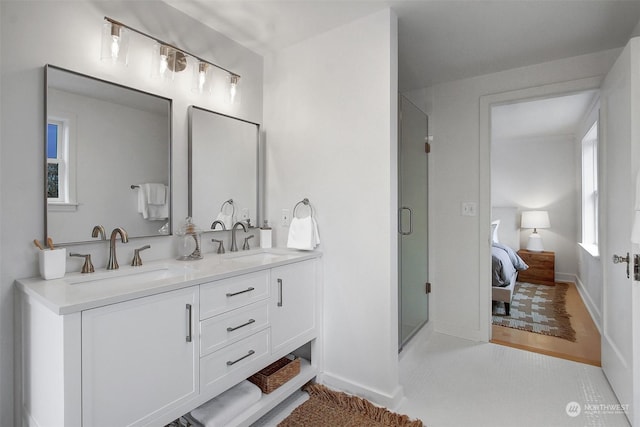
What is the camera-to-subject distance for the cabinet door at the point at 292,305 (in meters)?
1.85

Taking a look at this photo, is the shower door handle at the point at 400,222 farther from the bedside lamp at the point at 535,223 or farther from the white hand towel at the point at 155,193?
the bedside lamp at the point at 535,223

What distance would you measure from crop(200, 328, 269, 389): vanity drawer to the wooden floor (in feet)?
7.00

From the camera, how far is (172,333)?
1350 millimetres

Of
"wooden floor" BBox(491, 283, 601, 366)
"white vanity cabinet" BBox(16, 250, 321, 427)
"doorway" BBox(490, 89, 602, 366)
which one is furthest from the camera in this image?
"doorway" BBox(490, 89, 602, 366)

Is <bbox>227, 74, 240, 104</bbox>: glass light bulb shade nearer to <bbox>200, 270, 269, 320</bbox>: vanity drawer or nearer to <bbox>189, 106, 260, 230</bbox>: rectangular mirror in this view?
<bbox>189, 106, 260, 230</bbox>: rectangular mirror

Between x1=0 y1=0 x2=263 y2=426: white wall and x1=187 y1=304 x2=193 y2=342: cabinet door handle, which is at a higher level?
x1=0 y1=0 x2=263 y2=426: white wall

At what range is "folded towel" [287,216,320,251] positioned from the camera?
2.15m

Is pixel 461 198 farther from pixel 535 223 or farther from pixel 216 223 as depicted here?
pixel 535 223

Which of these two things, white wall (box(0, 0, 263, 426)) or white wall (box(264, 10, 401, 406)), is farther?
white wall (box(264, 10, 401, 406))

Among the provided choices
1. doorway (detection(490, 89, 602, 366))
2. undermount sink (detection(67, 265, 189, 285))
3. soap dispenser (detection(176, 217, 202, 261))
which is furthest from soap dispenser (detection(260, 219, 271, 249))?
doorway (detection(490, 89, 602, 366))

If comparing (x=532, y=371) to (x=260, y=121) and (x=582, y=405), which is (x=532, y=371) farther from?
(x=260, y=121)

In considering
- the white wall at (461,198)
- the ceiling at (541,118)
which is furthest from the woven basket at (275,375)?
the ceiling at (541,118)

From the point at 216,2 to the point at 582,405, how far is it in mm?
3138

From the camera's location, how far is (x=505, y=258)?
3793mm
